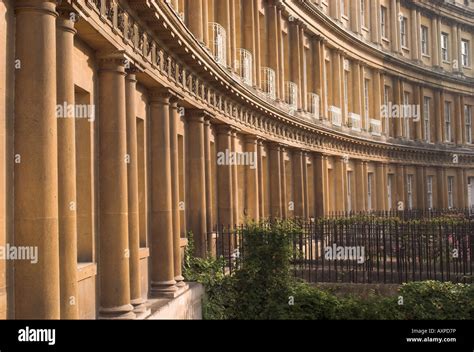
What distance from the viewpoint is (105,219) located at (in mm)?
11000

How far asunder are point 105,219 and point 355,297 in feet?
23.6

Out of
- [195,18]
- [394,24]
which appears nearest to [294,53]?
[195,18]

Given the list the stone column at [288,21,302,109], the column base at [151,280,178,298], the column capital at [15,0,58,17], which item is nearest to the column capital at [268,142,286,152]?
the stone column at [288,21,302,109]

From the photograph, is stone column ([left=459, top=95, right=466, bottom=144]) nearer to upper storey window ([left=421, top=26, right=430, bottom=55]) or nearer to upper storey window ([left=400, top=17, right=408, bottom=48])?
upper storey window ([left=421, top=26, right=430, bottom=55])

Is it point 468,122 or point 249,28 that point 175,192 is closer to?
point 249,28

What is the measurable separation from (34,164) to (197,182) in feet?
33.9

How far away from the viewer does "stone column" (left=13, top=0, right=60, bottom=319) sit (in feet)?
25.4

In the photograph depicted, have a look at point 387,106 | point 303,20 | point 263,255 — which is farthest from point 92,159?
point 387,106

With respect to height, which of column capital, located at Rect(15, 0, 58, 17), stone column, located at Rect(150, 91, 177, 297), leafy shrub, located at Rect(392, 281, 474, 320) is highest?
column capital, located at Rect(15, 0, 58, 17)

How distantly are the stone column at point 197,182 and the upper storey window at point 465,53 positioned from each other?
1470 inches

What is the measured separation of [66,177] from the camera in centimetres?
877

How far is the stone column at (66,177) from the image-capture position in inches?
340

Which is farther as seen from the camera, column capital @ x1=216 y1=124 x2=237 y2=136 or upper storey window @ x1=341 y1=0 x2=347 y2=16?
upper storey window @ x1=341 y1=0 x2=347 y2=16
